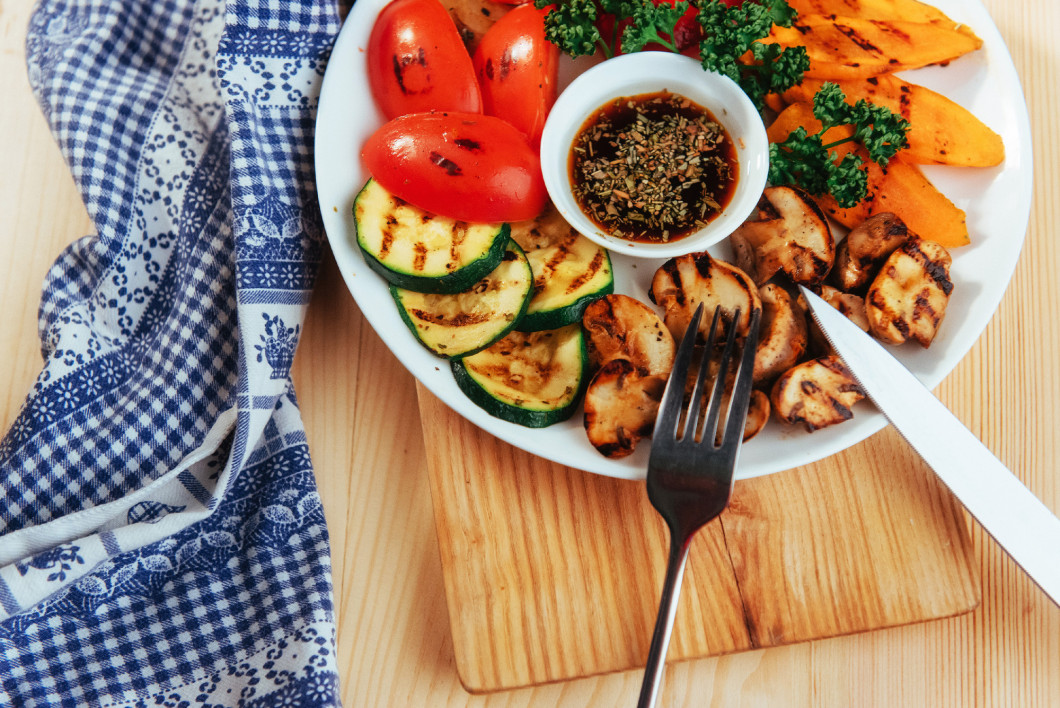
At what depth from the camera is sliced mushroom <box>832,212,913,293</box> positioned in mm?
2076

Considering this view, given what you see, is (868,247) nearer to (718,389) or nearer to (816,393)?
(816,393)

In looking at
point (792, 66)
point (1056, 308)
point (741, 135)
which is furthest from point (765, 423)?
point (1056, 308)

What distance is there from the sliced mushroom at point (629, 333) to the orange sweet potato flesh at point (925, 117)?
2.60ft

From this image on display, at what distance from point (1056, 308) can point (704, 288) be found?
1216mm

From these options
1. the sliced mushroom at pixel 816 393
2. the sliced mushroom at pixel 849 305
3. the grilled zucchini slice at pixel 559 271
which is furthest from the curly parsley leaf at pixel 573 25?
the sliced mushroom at pixel 816 393

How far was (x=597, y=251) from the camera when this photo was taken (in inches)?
85.3

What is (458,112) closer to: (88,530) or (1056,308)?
(88,530)

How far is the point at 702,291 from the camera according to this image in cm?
210

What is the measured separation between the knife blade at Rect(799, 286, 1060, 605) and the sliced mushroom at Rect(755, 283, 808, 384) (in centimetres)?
7

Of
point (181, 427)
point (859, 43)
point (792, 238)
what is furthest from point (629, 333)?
point (181, 427)

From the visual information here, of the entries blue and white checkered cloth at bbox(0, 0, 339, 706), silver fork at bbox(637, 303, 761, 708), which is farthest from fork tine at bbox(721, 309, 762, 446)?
blue and white checkered cloth at bbox(0, 0, 339, 706)

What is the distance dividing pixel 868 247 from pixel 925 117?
16.9 inches

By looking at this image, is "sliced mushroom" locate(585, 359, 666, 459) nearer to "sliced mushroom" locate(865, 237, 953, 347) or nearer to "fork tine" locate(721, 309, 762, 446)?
"fork tine" locate(721, 309, 762, 446)

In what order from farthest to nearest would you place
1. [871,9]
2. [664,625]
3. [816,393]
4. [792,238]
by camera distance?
[871,9] → [792,238] → [816,393] → [664,625]
